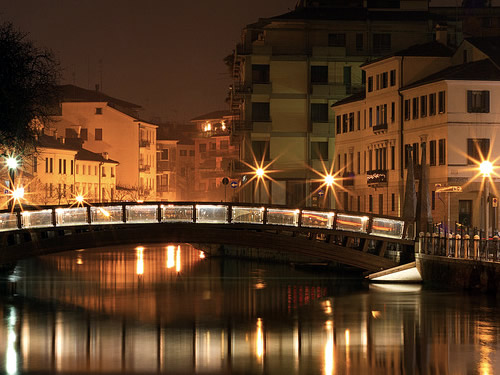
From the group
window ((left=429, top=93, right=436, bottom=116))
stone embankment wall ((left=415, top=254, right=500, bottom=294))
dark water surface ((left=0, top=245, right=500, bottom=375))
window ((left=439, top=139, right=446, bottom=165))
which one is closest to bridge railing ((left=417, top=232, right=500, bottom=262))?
stone embankment wall ((left=415, top=254, right=500, bottom=294))

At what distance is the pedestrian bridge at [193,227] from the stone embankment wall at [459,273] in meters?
2.13

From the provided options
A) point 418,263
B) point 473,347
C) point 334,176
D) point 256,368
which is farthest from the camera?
point 334,176

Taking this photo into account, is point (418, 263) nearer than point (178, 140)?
Yes

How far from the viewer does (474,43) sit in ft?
232

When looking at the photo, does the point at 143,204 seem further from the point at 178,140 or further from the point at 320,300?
the point at 178,140

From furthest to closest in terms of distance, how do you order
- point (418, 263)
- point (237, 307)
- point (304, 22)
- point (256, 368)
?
point (304, 22)
point (418, 263)
point (237, 307)
point (256, 368)

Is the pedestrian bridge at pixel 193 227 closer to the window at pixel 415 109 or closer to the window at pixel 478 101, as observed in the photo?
the window at pixel 478 101

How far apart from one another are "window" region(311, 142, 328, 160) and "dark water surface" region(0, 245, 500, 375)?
38133mm

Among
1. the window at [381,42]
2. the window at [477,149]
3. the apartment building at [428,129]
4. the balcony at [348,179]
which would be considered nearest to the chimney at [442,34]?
the apartment building at [428,129]

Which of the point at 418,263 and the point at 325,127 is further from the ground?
the point at 325,127

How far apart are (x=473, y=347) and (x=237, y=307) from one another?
12.6 metres

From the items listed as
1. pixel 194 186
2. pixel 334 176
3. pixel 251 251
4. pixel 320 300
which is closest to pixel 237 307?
pixel 320 300

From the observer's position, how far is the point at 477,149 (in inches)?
2571

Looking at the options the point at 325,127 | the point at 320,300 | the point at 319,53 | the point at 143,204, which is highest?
the point at 319,53
